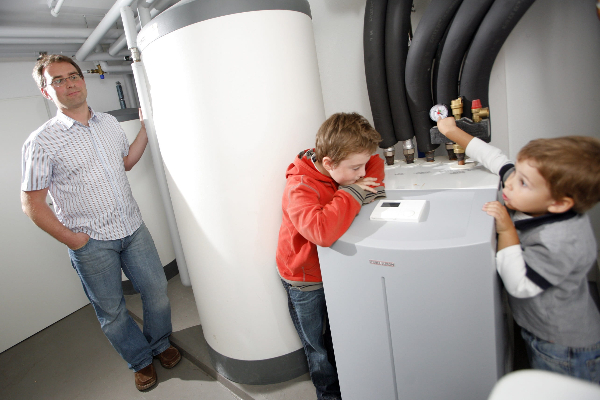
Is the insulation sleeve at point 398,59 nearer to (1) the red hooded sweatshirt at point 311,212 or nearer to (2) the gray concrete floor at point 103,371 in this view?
(1) the red hooded sweatshirt at point 311,212

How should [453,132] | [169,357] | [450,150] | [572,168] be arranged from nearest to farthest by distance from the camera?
[572,168], [453,132], [450,150], [169,357]

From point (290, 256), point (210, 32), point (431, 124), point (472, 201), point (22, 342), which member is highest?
point (210, 32)

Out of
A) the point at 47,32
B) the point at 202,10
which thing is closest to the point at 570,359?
the point at 202,10

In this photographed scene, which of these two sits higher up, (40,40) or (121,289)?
(40,40)

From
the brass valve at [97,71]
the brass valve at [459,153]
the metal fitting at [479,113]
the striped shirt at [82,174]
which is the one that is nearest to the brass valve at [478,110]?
the metal fitting at [479,113]

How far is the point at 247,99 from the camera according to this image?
3.75 feet

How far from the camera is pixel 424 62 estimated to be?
4.19 feet

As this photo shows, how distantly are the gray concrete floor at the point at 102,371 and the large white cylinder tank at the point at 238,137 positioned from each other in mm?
168

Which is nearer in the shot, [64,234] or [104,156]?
[64,234]

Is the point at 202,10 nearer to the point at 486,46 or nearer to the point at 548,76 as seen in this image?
the point at 486,46

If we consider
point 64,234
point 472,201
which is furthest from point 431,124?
point 64,234

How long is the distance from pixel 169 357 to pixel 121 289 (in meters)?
0.41

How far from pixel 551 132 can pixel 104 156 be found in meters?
1.73

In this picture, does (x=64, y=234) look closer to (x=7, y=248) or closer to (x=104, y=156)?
(x=104, y=156)
